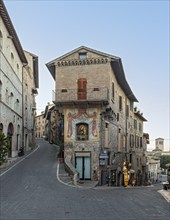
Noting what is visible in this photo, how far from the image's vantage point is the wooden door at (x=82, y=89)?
28156 millimetres

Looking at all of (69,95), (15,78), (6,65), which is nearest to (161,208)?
(69,95)

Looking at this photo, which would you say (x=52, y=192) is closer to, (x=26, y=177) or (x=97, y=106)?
(x=26, y=177)

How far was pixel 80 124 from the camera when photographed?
91.7ft

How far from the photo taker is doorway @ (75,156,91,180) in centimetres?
2683

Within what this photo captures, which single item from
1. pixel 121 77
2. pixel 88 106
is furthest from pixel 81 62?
pixel 121 77

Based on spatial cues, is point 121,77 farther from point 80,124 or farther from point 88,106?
point 80,124

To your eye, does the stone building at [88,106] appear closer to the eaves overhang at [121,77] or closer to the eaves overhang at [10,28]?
the eaves overhang at [121,77]

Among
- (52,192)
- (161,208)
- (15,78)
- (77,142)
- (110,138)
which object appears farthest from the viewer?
(15,78)

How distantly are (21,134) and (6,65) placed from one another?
34.2ft

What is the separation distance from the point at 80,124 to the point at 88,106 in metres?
1.73

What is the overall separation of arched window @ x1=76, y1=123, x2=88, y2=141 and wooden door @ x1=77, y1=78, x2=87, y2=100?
93.3 inches

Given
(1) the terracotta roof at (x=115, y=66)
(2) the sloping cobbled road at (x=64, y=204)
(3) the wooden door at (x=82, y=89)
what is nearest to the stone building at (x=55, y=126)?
(3) the wooden door at (x=82, y=89)

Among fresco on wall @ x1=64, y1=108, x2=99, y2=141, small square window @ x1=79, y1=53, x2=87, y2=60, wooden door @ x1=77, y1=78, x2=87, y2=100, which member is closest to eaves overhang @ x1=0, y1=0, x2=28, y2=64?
small square window @ x1=79, y1=53, x2=87, y2=60

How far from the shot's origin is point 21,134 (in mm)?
36250
